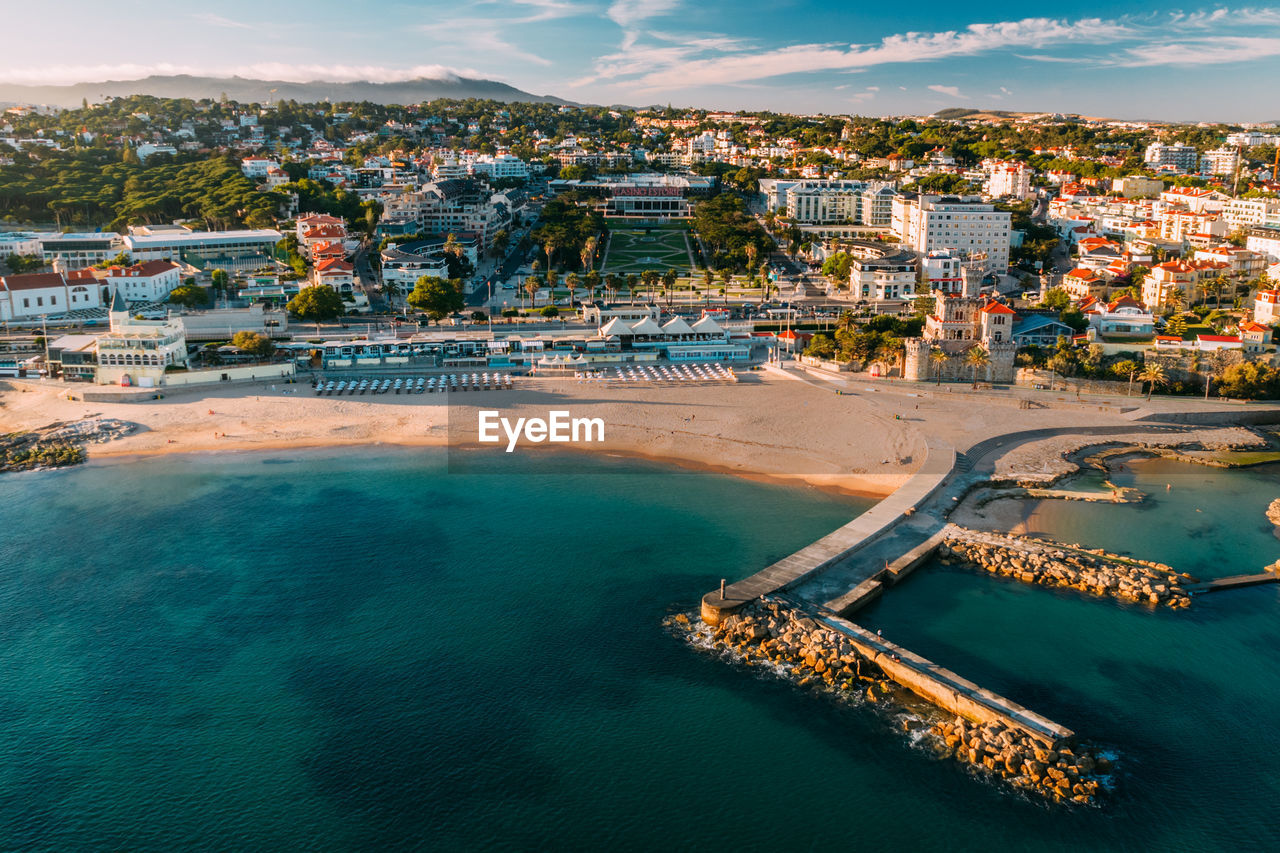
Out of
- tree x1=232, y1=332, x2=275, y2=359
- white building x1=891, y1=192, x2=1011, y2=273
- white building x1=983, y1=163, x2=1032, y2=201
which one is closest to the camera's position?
tree x1=232, y1=332, x2=275, y2=359

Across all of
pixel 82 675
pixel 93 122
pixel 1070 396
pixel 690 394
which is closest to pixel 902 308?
pixel 1070 396

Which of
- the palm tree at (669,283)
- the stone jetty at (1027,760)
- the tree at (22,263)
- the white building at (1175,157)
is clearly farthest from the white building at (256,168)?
the white building at (1175,157)

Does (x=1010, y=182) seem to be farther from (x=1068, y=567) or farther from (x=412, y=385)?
(x=1068, y=567)

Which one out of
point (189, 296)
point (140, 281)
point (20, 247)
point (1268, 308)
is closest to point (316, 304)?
point (189, 296)

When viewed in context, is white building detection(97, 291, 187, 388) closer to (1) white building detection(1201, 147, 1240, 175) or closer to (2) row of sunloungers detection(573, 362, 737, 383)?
(2) row of sunloungers detection(573, 362, 737, 383)

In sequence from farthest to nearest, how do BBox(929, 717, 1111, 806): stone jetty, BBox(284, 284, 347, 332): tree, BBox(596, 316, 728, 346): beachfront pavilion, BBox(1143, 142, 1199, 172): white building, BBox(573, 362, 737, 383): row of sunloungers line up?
BBox(1143, 142, 1199, 172): white building < BBox(284, 284, 347, 332): tree < BBox(596, 316, 728, 346): beachfront pavilion < BBox(573, 362, 737, 383): row of sunloungers < BBox(929, 717, 1111, 806): stone jetty

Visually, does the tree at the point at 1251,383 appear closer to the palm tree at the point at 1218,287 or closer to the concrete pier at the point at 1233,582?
the palm tree at the point at 1218,287

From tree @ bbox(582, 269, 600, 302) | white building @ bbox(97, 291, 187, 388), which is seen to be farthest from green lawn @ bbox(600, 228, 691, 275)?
white building @ bbox(97, 291, 187, 388)
